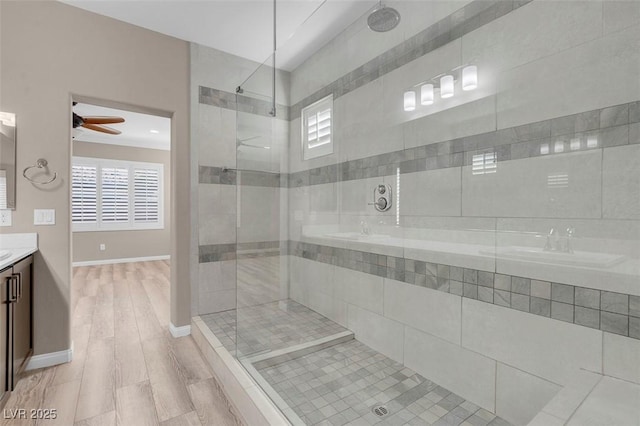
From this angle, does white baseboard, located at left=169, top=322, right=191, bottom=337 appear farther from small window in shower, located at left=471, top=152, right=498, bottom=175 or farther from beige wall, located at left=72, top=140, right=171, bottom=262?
beige wall, located at left=72, top=140, right=171, bottom=262

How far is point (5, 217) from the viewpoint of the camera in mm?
2109

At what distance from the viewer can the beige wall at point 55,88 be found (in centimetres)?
217

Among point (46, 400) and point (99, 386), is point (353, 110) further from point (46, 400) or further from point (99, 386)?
point (46, 400)

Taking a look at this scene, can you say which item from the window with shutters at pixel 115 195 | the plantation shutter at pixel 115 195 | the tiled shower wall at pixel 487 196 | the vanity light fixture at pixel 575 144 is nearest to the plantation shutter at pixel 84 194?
the window with shutters at pixel 115 195

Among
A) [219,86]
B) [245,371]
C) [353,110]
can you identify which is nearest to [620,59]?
[353,110]

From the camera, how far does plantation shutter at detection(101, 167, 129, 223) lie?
615 centimetres

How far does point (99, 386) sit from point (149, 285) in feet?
8.97

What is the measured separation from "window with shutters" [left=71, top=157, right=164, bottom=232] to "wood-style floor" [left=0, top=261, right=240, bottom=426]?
3370 millimetres

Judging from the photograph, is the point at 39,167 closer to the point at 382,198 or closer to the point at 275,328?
the point at 275,328

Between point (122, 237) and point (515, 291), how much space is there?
698 cm

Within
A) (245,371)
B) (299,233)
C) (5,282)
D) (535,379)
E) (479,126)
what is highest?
(479,126)

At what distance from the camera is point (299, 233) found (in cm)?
232

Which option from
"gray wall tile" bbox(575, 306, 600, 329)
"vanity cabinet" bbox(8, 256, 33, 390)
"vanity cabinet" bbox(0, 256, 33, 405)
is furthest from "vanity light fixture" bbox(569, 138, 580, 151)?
"vanity cabinet" bbox(8, 256, 33, 390)

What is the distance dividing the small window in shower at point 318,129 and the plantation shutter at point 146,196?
5649 mm
